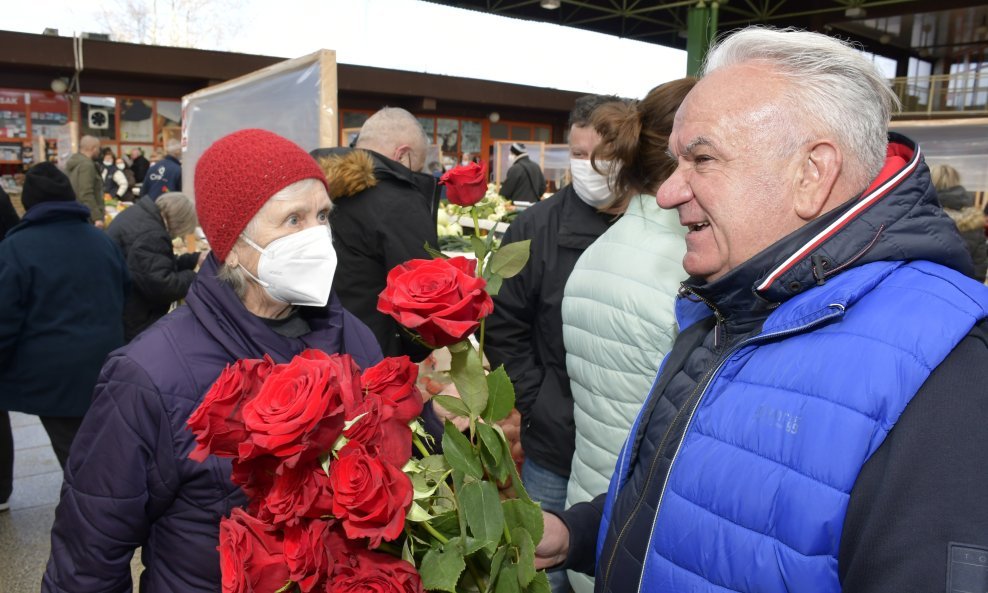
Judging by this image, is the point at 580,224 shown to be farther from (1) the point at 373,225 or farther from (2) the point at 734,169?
(2) the point at 734,169

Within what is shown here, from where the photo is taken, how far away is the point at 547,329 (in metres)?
2.61

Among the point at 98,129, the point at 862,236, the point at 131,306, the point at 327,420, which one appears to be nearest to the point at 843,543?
the point at 862,236

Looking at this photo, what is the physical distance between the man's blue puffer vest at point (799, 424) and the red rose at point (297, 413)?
55 cm

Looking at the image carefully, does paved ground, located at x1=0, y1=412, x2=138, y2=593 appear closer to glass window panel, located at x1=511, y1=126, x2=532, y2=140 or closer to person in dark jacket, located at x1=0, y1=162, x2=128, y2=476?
person in dark jacket, located at x1=0, y1=162, x2=128, y2=476

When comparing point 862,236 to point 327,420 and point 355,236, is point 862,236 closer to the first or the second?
point 327,420

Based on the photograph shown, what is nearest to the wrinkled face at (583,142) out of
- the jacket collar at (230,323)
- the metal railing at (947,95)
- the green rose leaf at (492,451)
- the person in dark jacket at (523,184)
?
the jacket collar at (230,323)

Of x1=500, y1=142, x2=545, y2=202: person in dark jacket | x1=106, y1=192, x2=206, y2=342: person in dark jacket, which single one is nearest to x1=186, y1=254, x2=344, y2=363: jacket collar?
x1=106, y1=192, x2=206, y2=342: person in dark jacket

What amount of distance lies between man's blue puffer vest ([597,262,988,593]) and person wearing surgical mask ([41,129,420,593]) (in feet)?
3.42

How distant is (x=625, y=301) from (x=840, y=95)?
92 centimetres

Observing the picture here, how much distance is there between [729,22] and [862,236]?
2074 centimetres

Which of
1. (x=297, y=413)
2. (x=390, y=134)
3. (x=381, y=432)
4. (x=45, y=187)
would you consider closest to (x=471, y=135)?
(x=45, y=187)

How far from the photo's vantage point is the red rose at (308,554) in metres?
0.86

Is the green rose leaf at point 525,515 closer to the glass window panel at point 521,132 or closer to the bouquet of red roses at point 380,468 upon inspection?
the bouquet of red roses at point 380,468

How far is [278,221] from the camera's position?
1.88m
